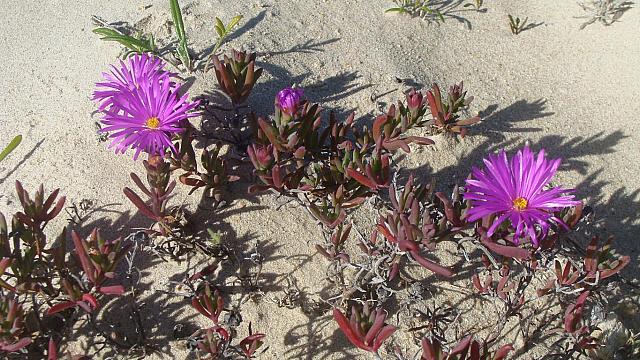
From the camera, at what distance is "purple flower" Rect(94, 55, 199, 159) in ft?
6.69

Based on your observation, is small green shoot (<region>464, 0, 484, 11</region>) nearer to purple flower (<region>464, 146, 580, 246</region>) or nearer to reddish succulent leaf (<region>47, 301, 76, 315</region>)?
purple flower (<region>464, 146, 580, 246</region>)

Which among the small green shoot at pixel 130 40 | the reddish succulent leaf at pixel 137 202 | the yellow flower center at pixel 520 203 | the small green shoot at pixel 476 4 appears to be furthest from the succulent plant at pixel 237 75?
the small green shoot at pixel 476 4

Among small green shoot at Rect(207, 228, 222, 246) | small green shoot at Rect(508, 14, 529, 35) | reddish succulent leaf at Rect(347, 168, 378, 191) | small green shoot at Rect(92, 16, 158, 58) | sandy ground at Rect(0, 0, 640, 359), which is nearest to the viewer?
reddish succulent leaf at Rect(347, 168, 378, 191)

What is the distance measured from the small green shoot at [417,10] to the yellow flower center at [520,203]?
4.72 feet

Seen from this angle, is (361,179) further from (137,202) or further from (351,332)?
(137,202)

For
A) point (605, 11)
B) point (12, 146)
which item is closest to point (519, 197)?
point (605, 11)

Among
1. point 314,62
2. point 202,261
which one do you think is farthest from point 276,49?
point 202,261

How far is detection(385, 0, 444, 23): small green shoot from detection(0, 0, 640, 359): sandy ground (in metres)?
0.05

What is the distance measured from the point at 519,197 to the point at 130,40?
1.75 m

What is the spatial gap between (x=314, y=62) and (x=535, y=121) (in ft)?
3.45

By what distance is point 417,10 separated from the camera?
3.11 metres

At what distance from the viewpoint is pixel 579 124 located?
2.70m

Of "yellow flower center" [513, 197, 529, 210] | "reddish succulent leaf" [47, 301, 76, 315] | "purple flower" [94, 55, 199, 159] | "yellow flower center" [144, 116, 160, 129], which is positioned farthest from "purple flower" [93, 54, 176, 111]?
"yellow flower center" [513, 197, 529, 210]

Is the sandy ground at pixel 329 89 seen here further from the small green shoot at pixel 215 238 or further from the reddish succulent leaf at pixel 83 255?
the reddish succulent leaf at pixel 83 255
